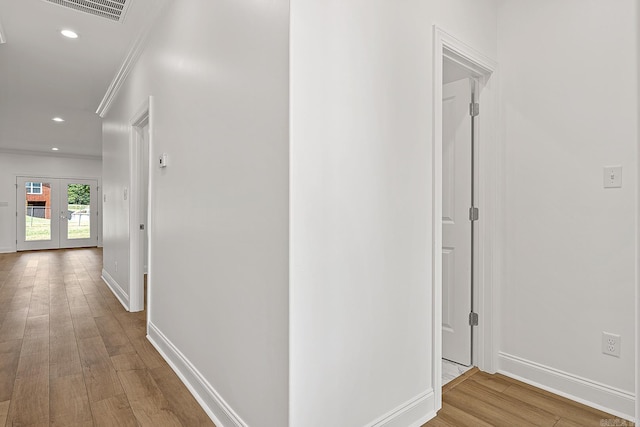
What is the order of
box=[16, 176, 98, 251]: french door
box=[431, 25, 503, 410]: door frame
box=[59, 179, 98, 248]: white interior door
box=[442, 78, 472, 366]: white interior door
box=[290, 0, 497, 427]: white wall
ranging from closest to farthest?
box=[290, 0, 497, 427]: white wall, box=[431, 25, 503, 410]: door frame, box=[442, 78, 472, 366]: white interior door, box=[16, 176, 98, 251]: french door, box=[59, 179, 98, 248]: white interior door

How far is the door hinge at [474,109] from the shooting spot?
2.47 meters

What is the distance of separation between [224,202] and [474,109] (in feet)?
5.97

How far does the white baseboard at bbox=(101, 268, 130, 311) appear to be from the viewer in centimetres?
401

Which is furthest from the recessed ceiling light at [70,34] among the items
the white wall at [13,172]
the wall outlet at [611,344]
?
the white wall at [13,172]

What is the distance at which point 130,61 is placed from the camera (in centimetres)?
357

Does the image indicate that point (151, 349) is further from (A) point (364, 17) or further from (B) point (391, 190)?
(A) point (364, 17)

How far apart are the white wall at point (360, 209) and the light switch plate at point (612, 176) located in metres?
1.01

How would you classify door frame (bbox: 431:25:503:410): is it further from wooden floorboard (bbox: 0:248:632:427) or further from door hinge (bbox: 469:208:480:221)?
wooden floorboard (bbox: 0:248:632:427)

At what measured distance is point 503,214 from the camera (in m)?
2.45

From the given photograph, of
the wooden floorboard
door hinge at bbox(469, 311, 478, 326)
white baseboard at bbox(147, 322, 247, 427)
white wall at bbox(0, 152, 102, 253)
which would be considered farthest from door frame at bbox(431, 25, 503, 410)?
white wall at bbox(0, 152, 102, 253)

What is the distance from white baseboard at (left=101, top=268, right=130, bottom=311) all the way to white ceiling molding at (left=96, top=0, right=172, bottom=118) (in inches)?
93.2

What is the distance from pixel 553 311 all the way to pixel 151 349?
2.91 metres

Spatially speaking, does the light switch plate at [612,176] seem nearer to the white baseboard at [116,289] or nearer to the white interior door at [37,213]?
the white baseboard at [116,289]

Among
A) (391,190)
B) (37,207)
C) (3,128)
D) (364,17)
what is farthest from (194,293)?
(37,207)
